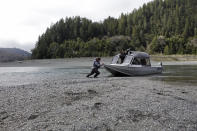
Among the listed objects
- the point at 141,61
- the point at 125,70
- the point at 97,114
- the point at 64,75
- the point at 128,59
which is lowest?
the point at 64,75

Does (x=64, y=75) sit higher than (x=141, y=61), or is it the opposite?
(x=141, y=61)

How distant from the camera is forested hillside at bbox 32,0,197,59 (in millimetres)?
134125

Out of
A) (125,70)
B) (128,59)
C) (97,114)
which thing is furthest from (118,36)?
(97,114)

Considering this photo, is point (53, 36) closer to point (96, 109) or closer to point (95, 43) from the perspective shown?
point (95, 43)

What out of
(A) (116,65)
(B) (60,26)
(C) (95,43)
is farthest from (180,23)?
(A) (116,65)

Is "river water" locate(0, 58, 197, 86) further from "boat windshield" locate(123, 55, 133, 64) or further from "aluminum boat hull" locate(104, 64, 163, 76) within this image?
"boat windshield" locate(123, 55, 133, 64)

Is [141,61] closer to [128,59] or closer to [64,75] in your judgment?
[128,59]

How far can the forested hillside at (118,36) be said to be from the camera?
134125 millimetres

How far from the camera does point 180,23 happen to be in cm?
17900

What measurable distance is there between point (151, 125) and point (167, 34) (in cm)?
17632

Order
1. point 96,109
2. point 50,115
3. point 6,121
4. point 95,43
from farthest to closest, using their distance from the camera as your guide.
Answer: point 95,43 < point 96,109 < point 50,115 < point 6,121

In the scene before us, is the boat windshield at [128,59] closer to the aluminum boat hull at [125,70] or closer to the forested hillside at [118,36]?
the aluminum boat hull at [125,70]

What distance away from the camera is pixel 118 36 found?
16462cm

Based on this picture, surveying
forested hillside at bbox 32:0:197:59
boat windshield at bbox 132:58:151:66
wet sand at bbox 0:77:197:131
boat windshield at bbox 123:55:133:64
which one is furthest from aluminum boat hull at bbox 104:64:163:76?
forested hillside at bbox 32:0:197:59
